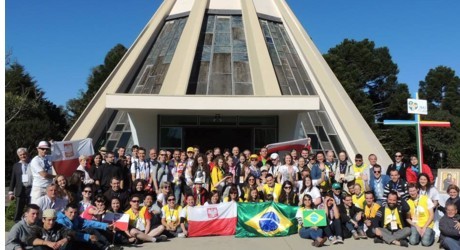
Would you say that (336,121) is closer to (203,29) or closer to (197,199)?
(203,29)

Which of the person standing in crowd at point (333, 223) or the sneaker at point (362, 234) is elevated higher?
the person standing in crowd at point (333, 223)

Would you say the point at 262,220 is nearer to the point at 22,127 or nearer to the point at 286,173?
the point at 286,173

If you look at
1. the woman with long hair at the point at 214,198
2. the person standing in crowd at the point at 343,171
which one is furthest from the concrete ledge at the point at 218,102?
the woman with long hair at the point at 214,198

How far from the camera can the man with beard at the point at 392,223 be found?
361 inches

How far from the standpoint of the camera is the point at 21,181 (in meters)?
9.88

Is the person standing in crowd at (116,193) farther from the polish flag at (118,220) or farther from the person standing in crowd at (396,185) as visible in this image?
the person standing in crowd at (396,185)

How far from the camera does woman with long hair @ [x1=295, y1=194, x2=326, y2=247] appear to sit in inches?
353

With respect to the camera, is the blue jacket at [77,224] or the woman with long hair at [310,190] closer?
the blue jacket at [77,224]

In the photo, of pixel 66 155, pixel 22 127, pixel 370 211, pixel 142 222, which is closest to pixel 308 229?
pixel 370 211

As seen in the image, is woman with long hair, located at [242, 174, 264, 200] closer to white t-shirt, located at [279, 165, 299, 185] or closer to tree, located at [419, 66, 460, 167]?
white t-shirt, located at [279, 165, 299, 185]

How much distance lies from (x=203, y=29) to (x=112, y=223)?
16.8 metres

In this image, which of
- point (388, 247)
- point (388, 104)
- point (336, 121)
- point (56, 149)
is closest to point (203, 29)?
point (336, 121)

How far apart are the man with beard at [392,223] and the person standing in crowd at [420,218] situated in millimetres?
129

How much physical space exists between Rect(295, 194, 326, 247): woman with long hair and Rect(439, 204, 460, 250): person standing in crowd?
2.36 metres
